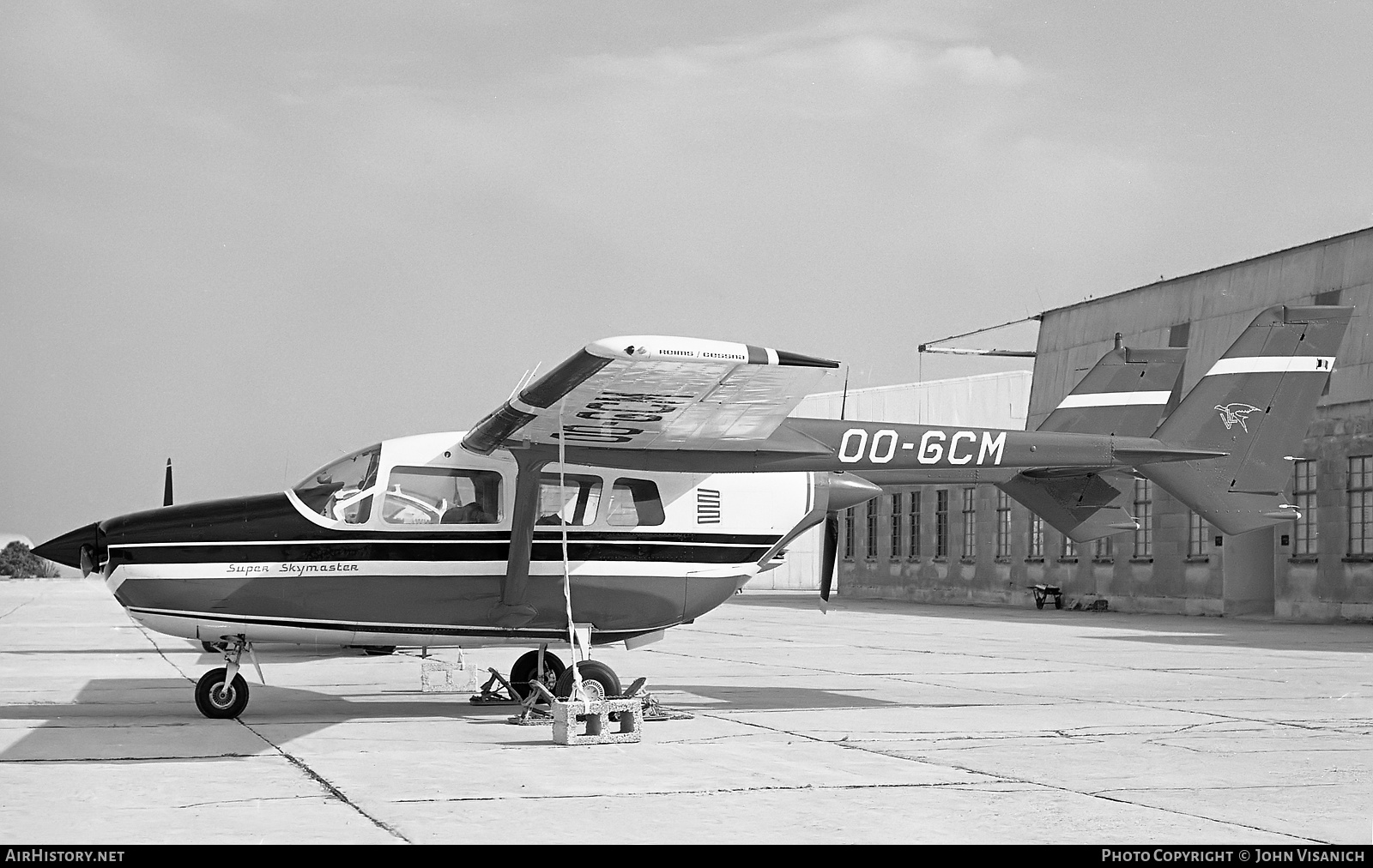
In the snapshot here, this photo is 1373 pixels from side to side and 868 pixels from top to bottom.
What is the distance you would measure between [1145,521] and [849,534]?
714 inches

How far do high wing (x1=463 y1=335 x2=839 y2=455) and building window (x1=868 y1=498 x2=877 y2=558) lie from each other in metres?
40.4

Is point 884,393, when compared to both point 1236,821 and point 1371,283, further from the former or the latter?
point 1236,821

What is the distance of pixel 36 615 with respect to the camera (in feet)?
103

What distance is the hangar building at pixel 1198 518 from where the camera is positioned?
3039cm

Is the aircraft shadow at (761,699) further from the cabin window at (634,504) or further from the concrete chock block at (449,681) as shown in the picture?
the concrete chock block at (449,681)

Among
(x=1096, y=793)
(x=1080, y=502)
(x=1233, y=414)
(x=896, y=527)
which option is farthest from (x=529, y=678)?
(x=896, y=527)

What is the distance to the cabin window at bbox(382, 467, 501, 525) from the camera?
11.2m

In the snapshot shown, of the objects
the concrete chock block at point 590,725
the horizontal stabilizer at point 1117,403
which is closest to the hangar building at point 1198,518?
the horizontal stabilizer at point 1117,403

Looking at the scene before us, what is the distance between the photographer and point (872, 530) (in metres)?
51.5

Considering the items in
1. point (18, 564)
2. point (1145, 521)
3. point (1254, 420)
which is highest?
point (1254, 420)

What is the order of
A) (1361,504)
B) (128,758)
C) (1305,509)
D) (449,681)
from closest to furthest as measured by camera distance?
(128,758), (449,681), (1361,504), (1305,509)

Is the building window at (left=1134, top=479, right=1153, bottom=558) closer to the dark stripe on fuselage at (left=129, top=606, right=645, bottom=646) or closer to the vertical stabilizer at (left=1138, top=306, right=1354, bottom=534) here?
the vertical stabilizer at (left=1138, top=306, right=1354, bottom=534)

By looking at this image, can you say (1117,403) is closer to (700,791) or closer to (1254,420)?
(1254,420)
